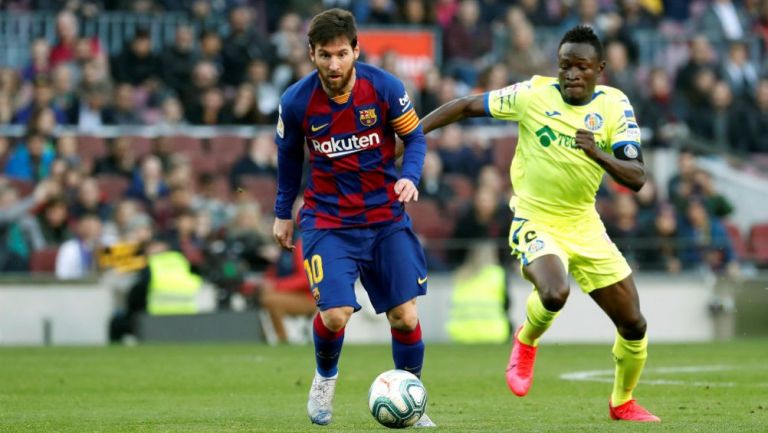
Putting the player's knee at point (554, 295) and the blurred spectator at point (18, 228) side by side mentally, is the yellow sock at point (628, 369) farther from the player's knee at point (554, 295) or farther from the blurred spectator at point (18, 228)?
the blurred spectator at point (18, 228)

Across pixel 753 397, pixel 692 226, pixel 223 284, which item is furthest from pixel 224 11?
pixel 753 397

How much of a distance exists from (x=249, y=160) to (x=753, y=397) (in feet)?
32.3

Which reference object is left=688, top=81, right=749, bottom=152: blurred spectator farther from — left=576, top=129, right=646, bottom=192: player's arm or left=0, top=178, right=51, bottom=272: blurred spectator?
left=576, top=129, right=646, bottom=192: player's arm

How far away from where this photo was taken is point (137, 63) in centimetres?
2003

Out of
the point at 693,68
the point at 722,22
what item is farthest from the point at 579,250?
the point at 722,22

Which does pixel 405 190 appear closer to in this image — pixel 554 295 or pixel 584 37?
pixel 554 295

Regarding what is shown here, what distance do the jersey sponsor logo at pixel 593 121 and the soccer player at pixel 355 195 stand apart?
3.61 ft

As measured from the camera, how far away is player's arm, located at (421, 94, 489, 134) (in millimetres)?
9070

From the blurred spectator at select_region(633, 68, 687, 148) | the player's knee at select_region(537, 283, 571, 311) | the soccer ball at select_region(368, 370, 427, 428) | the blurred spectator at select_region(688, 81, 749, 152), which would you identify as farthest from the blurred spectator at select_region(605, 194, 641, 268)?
the soccer ball at select_region(368, 370, 427, 428)

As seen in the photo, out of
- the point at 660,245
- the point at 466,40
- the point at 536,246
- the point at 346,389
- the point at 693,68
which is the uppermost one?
the point at 536,246

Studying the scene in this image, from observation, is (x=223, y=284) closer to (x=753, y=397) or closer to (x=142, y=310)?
(x=142, y=310)

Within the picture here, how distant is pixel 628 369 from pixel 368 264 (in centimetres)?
166

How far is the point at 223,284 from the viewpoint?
17.4m

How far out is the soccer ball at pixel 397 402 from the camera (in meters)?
8.02
